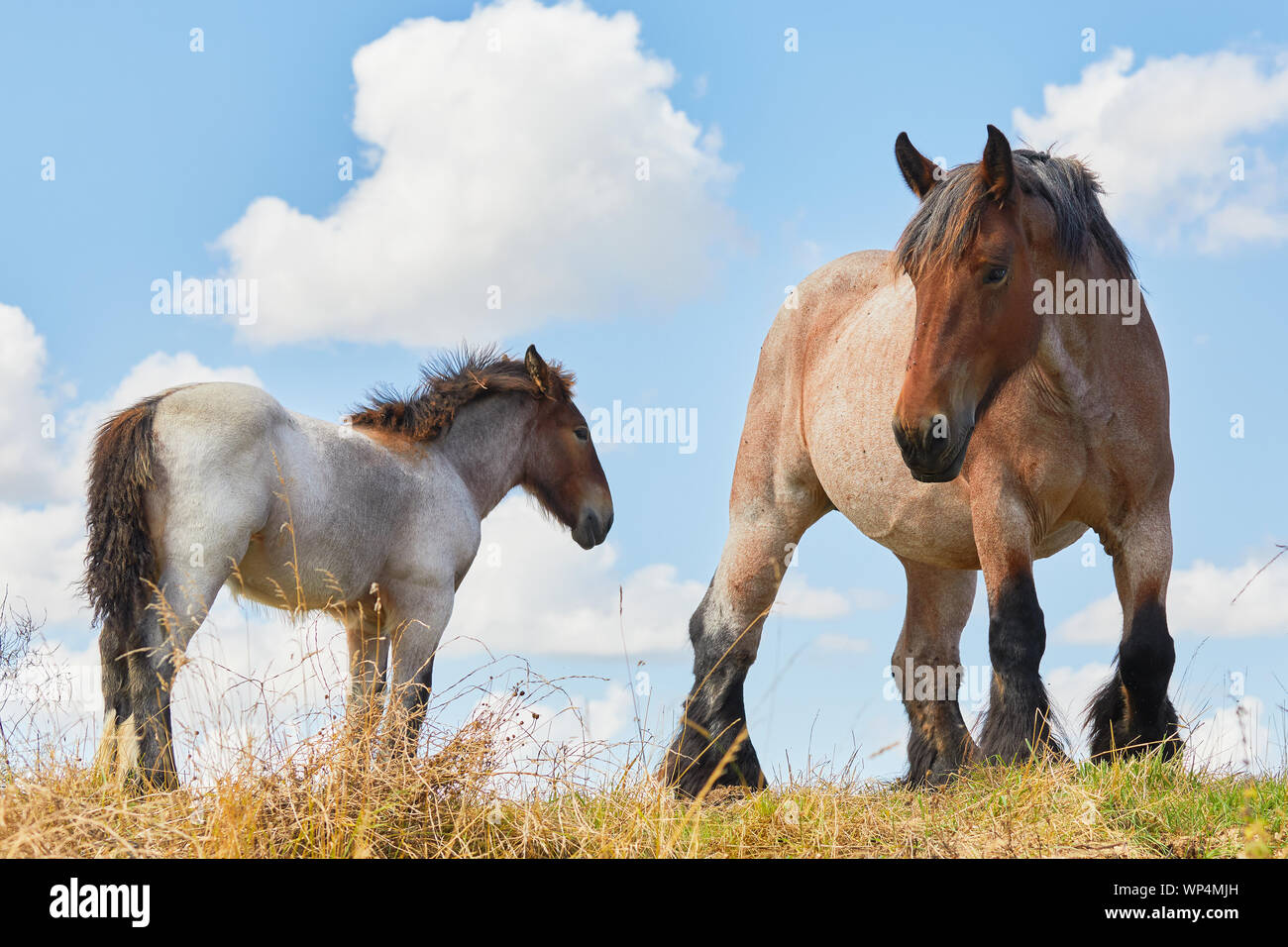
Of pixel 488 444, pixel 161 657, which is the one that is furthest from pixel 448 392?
pixel 161 657


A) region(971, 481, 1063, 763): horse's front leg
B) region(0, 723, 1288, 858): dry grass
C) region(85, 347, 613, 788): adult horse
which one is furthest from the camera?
region(85, 347, 613, 788): adult horse

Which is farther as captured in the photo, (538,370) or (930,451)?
(538,370)

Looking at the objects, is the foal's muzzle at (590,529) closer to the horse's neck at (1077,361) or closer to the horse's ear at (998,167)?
the horse's neck at (1077,361)

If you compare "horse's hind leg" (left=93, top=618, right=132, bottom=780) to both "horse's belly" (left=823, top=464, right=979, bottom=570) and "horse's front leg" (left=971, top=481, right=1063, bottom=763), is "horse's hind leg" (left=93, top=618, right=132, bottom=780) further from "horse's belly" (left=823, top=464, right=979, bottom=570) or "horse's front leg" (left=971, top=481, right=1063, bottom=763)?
"horse's front leg" (left=971, top=481, right=1063, bottom=763)

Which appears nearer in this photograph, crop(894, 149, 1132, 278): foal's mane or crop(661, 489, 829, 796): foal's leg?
crop(894, 149, 1132, 278): foal's mane

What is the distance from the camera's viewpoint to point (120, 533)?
631cm

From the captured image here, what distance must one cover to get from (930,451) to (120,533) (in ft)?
14.4

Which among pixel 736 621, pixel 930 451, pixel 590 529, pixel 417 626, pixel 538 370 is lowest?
pixel 736 621

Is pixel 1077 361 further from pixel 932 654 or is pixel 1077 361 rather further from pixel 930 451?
pixel 932 654

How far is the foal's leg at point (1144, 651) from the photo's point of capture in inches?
209

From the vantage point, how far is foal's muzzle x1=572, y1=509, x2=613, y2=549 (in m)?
9.70

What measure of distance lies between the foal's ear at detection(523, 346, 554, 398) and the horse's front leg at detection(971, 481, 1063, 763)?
4617mm
